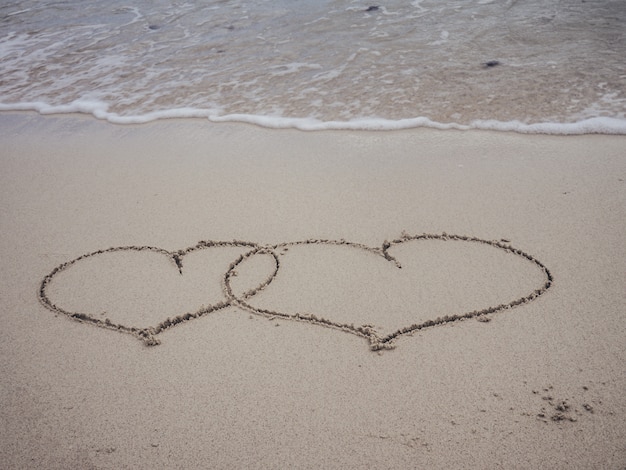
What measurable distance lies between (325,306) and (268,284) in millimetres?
353

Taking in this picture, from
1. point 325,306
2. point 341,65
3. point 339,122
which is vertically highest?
point 341,65

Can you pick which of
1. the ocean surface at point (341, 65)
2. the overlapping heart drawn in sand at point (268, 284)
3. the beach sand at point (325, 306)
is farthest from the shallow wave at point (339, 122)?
the overlapping heart drawn in sand at point (268, 284)

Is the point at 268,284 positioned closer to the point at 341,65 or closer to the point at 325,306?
the point at 325,306

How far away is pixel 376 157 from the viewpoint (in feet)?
11.8

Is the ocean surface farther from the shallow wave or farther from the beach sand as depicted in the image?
the beach sand

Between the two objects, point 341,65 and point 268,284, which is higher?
point 341,65

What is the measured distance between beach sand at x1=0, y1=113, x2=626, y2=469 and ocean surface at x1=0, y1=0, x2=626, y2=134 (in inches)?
19.1

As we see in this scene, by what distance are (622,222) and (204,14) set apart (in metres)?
6.61

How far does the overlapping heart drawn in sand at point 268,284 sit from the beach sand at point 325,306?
0.02m

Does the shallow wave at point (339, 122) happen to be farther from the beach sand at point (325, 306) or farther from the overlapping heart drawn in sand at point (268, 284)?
the overlapping heart drawn in sand at point (268, 284)

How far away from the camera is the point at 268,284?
256cm

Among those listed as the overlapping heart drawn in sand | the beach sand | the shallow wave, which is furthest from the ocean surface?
the overlapping heart drawn in sand

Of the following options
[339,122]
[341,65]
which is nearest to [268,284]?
[339,122]

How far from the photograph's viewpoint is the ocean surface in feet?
13.8
